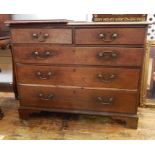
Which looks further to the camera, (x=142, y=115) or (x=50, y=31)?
(x=142, y=115)

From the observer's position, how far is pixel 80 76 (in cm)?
138

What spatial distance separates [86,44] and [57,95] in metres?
0.46

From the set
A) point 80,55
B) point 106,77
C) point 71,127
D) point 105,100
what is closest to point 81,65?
point 80,55

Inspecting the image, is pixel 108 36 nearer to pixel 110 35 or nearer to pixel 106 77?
pixel 110 35

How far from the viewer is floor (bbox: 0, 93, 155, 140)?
1.40 meters

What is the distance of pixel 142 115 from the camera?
1.65 m

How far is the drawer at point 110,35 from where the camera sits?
3.96ft

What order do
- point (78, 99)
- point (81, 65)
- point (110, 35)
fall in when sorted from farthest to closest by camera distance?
1. point (78, 99)
2. point (81, 65)
3. point (110, 35)

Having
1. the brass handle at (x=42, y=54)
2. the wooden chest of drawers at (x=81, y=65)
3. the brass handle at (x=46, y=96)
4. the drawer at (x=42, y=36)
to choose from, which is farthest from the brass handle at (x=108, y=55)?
the brass handle at (x=46, y=96)

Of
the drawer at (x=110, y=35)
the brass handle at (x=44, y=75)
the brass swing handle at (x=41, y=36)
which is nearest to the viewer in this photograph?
the drawer at (x=110, y=35)

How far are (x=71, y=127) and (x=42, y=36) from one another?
2.40 ft

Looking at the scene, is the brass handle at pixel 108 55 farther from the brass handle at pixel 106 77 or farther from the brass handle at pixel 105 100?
the brass handle at pixel 105 100
